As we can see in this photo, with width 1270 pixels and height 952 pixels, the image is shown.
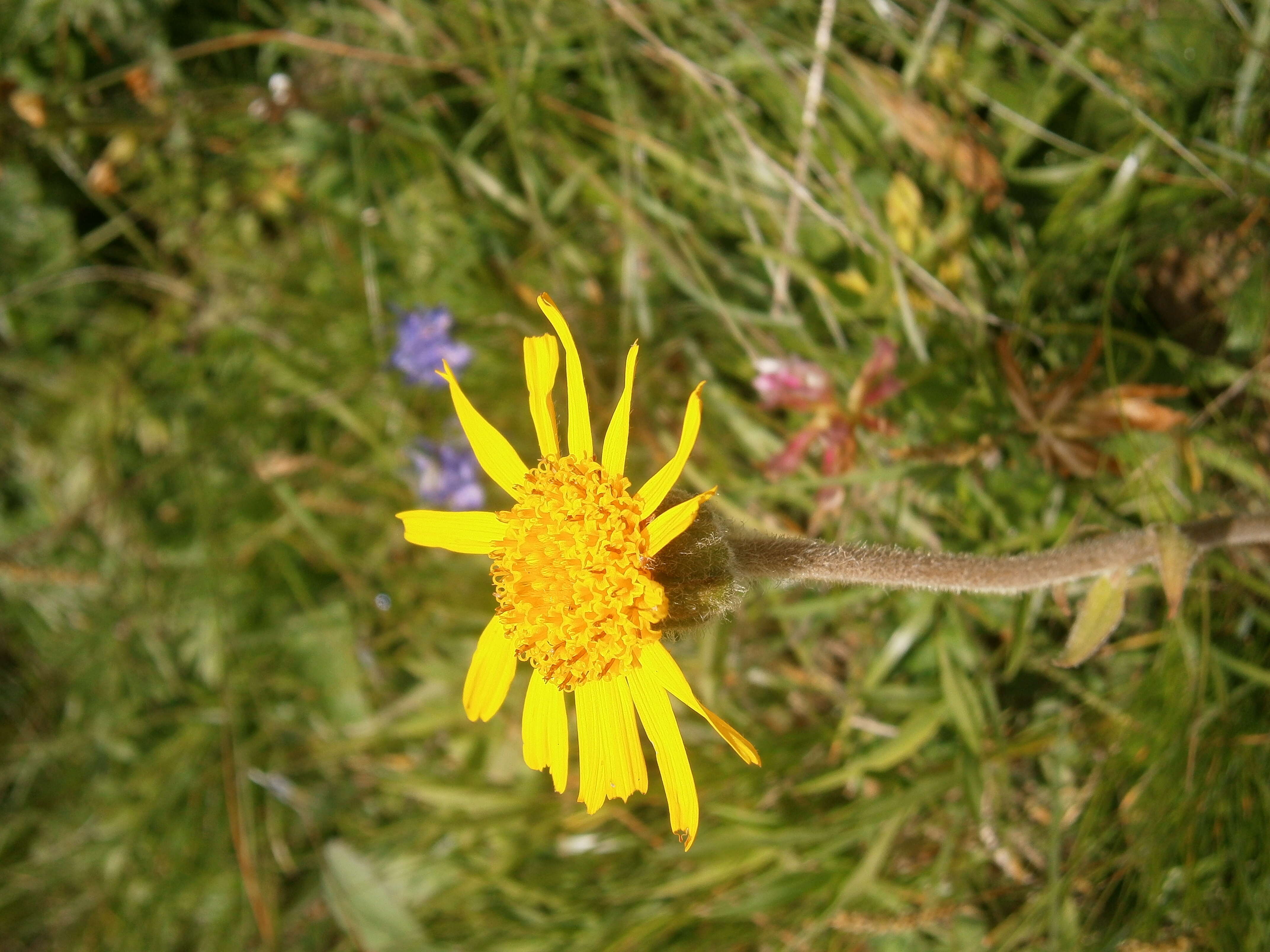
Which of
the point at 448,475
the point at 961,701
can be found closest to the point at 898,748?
the point at 961,701

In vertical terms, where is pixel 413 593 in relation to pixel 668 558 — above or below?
below

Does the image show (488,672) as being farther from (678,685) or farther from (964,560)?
(964,560)

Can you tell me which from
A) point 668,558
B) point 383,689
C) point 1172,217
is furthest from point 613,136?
point 383,689

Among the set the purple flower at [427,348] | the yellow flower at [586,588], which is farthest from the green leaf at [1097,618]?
the purple flower at [427,348]

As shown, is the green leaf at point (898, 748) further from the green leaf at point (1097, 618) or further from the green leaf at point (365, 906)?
the green leaf at point (365, 906)

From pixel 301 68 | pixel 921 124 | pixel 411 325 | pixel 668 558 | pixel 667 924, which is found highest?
pixel 921 124

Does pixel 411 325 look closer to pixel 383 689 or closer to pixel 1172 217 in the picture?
pixel 383 689
